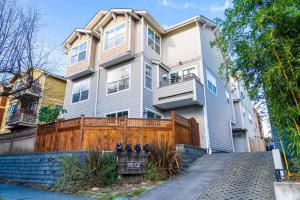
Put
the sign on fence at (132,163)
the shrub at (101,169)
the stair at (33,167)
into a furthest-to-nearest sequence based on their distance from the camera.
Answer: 1. the stair at (33,167)
2. the sign on fence at (132,163)
3. the shrub at (101,169)

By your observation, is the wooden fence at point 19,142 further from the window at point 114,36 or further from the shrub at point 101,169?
the window at point 114,36

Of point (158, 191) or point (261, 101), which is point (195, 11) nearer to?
point (261, 101)

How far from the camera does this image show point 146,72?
1384 centimetres

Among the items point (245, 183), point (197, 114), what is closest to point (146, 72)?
point (197, 114)

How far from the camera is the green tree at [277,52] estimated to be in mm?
4695

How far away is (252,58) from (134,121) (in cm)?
581

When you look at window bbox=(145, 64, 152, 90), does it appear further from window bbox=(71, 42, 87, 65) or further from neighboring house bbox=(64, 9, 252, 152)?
window bbox=(71, 42, 87, 65)

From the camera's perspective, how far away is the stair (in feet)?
27.9

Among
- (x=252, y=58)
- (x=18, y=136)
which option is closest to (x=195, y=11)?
(x=252, y=58)

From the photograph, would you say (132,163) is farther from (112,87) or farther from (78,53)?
(78,53)

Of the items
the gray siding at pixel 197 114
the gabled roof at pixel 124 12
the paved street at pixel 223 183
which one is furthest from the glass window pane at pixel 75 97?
the paved street at pixel 223 183

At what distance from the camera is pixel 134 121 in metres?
9.62

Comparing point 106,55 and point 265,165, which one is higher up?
point 106,55

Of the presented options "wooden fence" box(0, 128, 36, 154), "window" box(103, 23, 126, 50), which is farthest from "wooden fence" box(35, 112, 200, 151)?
"window" box(103, 23, 126, 50)
